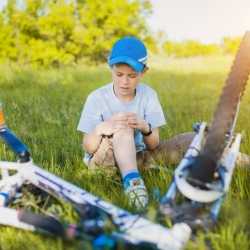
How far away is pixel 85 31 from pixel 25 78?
53.2 ft

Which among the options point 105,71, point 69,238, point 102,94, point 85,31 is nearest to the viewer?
point 69,238

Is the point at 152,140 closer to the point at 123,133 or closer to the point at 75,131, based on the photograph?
the point at 123,133

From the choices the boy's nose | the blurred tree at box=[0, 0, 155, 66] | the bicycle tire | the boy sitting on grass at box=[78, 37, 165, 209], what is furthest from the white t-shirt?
the blurred tree at box=[0, 0, 155, 66]

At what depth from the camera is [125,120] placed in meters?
2.71

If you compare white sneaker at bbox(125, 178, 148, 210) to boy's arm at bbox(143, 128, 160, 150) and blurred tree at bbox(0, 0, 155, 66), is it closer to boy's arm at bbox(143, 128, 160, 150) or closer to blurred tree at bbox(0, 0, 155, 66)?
boy's arm at bbox(143, 128, 160, 150)

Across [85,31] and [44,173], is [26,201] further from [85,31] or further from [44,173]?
[85,31]

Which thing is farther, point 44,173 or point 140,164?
point 140,164

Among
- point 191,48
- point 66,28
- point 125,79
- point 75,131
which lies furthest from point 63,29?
point 125,79

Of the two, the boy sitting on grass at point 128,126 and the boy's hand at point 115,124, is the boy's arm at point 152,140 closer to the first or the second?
the boy sitting on grass at point 128,126

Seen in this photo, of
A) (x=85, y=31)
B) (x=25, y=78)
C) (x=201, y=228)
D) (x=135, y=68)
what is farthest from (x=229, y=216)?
(x=85, y=31)

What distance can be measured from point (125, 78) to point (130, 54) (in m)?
0.17

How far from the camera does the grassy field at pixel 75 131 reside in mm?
2012

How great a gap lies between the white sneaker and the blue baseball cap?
0.56m

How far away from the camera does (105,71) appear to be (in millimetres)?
11031
